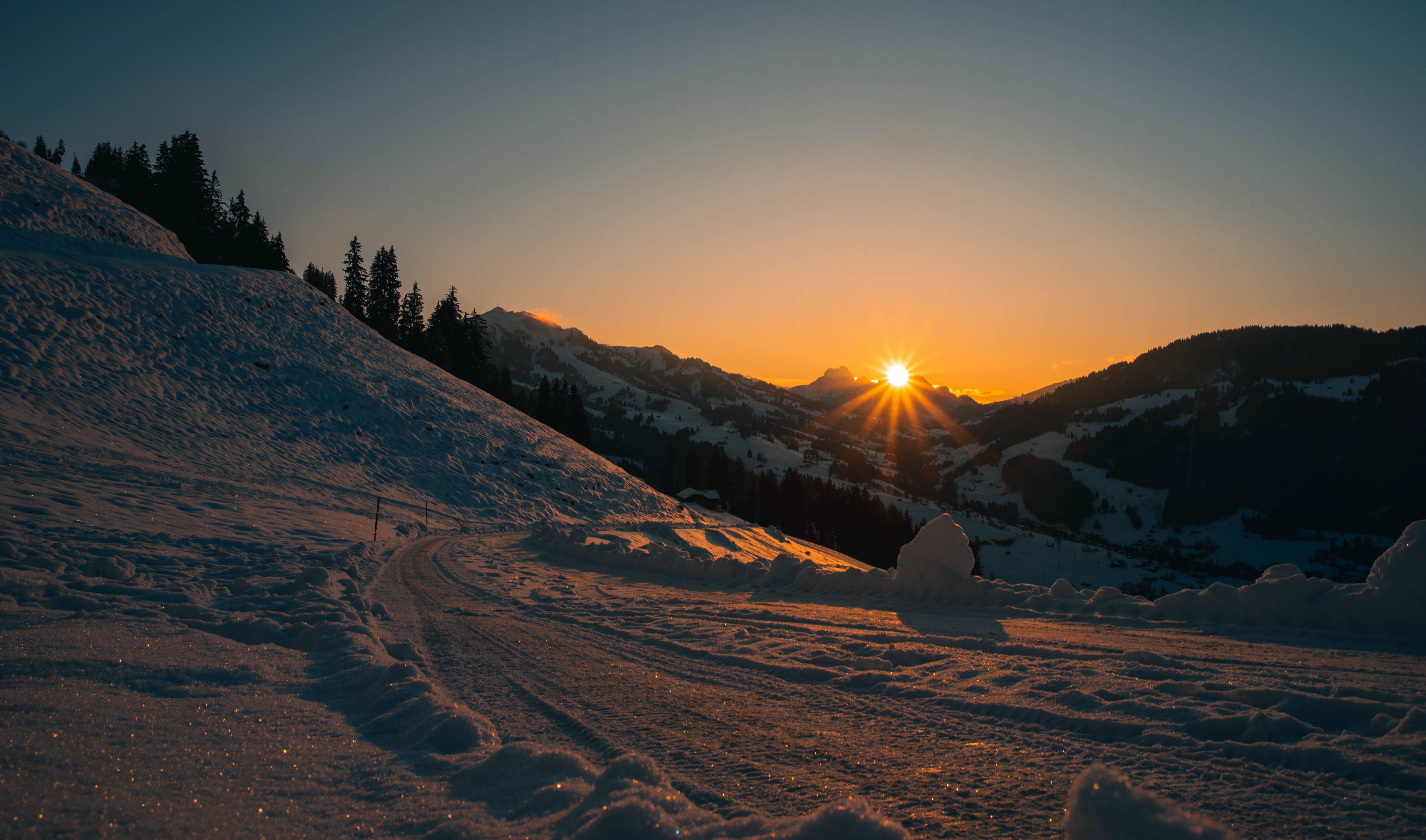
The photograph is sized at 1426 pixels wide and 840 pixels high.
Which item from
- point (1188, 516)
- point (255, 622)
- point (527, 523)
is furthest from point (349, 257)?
point (1188, 516)

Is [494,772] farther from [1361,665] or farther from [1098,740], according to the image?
[1361,665]

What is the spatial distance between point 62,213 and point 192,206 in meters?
23.5

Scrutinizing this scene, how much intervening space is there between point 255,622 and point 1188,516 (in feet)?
766

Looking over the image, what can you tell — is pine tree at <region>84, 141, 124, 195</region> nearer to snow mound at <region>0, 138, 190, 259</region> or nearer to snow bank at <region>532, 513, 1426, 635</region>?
snow mound at <region>0, 138, 190, 259</region>

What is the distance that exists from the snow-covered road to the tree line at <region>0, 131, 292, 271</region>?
65.3 metres

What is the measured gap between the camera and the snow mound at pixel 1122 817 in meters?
2.47

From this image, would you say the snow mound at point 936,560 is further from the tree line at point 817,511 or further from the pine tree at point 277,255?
the pine tree at point 277,255

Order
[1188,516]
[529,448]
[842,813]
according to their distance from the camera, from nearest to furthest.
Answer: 1. [842,813]
2. [529,448]
3. [1188,516]

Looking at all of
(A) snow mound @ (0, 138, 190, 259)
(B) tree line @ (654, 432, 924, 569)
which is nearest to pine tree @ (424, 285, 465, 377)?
(A) snow mound @ (0, 138, 190, 259)

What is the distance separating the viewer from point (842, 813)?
107 inches

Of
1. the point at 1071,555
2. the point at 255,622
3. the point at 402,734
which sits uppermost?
the point at 402,734

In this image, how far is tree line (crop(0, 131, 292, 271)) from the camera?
2362 inches

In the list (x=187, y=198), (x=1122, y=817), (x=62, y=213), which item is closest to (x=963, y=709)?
(x=1122, y=817)

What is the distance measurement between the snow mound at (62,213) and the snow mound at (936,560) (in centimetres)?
5034
